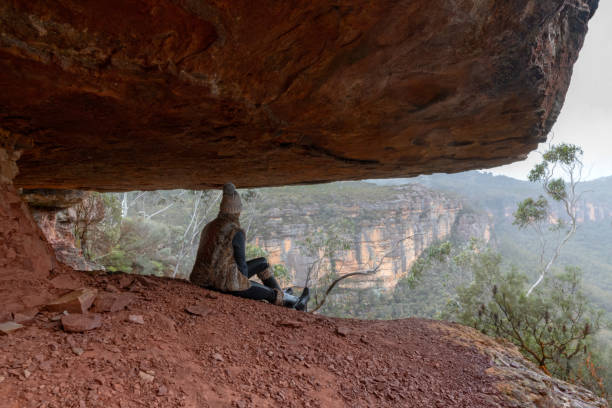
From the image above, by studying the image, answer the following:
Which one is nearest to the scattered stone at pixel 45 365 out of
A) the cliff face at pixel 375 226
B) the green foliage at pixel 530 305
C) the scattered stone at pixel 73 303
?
the scattered stone at pixel 73 303

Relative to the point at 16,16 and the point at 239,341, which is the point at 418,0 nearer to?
the point at 16,16

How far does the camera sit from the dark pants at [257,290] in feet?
13.4

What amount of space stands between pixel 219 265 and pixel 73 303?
175 centimetres

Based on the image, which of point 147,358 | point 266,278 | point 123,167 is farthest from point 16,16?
point 266,278

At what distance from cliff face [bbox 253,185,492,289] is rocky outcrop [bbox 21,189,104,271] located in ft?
57.7

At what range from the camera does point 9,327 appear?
189 centimetres

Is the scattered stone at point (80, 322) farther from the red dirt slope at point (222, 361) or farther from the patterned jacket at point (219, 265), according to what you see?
the patterned jacket at point (219, 265)

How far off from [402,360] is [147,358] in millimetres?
2252

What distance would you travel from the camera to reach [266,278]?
454cm

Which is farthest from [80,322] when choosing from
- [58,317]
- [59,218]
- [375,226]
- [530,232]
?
[530,232]

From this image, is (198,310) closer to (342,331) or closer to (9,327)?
(9,327)

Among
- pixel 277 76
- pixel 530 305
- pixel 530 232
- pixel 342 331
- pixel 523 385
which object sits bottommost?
pixel 530 232

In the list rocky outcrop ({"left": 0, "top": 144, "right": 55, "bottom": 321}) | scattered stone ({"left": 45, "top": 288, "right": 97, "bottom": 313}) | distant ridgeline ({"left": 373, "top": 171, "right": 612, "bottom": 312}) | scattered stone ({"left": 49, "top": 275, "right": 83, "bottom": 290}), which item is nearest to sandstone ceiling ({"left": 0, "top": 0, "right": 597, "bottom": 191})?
rocky outcrop ({"left": 0, "top": 144, "right": 55, "bottom": 321})

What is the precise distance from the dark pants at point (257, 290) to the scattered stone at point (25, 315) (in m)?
2.06
